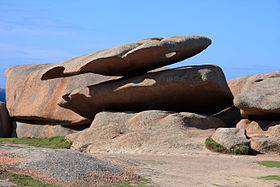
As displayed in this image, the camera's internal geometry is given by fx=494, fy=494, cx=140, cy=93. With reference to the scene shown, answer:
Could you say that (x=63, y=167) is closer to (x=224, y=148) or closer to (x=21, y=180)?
(x=21, y=180)

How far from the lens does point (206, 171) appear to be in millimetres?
13141

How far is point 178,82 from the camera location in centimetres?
2219

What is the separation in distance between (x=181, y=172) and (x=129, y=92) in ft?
34.5

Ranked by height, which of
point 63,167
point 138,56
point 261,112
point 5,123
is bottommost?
point 5,123

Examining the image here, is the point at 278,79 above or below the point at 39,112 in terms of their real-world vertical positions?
above

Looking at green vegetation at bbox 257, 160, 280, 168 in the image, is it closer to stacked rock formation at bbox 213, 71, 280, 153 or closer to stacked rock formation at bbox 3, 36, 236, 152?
stacked rock formation at bbox 213, 71, 280, 153

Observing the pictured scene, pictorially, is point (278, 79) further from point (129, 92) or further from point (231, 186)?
point (231, 186)

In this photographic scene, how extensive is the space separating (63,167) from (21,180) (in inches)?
54.5

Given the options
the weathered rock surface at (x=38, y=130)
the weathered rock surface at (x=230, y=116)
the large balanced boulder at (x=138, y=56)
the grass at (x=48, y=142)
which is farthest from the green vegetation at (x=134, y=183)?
the weathered rock surface at (x=38, y=130)

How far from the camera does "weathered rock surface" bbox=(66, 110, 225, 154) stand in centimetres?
1864

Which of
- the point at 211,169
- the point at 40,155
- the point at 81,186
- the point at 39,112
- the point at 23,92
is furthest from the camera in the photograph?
the point at 23,92

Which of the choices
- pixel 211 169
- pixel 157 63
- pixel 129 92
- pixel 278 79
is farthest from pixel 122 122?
pixel 211 169

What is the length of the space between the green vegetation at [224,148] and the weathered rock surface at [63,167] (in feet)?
20.0

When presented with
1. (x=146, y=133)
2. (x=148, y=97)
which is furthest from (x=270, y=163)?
(x=148, y=97)
